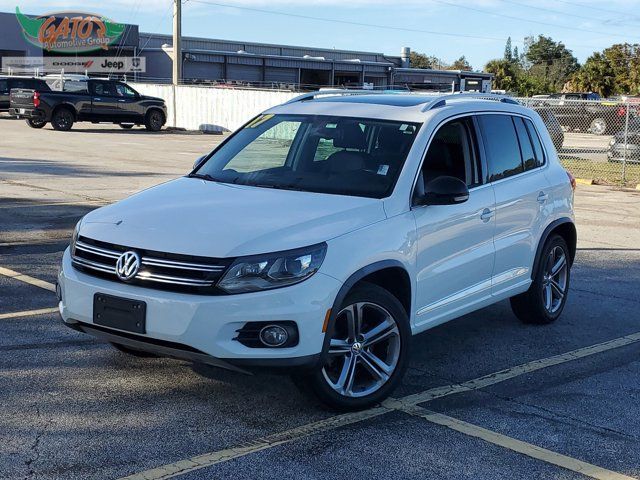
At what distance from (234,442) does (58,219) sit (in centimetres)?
771

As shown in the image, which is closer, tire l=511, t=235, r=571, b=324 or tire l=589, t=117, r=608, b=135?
tire l=511, t=235, r=571, b=324

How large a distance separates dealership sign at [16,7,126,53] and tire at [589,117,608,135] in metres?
33.1

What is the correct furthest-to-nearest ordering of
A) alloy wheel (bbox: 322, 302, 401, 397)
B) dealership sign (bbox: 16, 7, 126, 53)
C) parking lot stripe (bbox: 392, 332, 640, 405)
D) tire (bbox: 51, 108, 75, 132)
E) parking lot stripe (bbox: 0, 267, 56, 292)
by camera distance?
dealership sign (bbox: 16, 7, 126, 53)
tire (bbox: 51, 108, 75, 132)
parking lot stripe (bbox: 0, 267, 56, 292)
parking lot stripe (bbox: 392, 332, 640, 405)
alloy wheel (bbox: 322, 302, 401, 397)

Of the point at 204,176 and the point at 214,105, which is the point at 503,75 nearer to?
the point at 214,105

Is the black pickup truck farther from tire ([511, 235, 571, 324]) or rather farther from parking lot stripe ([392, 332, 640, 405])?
parking lot stripe ([392, 332, 640, 405])

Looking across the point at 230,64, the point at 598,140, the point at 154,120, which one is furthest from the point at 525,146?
the point at 230,64

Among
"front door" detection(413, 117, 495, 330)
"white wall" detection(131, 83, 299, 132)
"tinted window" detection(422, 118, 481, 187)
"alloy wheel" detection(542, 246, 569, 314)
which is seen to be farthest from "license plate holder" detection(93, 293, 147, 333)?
"white wall" detection(131, 83, 299, 132)

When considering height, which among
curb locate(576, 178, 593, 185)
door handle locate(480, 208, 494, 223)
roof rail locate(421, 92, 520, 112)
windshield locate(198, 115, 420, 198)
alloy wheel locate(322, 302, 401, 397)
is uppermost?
roof rail locate(421, 92, 520, 112)

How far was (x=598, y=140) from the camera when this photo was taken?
108 feet

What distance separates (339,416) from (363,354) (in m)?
0.37

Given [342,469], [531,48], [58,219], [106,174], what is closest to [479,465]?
[342,469]

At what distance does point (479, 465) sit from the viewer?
14.7ft

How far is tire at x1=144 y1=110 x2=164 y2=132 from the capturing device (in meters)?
33.1

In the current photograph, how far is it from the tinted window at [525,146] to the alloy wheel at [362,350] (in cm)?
236
